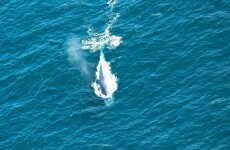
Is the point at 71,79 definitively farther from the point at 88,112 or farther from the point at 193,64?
the point at 193,64

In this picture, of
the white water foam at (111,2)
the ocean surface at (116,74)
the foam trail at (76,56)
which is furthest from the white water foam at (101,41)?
the white water foam at (111,2)

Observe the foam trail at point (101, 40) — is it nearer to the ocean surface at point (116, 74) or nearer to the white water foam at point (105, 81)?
the ocean surface at point (116, 74)

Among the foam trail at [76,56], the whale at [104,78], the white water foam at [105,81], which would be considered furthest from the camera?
the foam trail at [76,56]

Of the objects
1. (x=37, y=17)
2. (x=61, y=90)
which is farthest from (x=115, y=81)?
(x=37, y=17)

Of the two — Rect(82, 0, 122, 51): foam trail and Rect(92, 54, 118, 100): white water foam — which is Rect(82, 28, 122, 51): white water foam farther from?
Rect(92, 54, 118, 100): white water foam

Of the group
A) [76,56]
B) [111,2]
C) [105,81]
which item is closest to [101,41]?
[76,56]

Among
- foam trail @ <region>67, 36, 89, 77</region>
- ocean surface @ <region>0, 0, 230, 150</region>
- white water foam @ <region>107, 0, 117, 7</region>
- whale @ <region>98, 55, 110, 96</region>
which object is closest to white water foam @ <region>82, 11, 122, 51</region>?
ocean surface @ <region>0, 0, 230, 150</region>

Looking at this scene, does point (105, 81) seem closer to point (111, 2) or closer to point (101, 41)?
point (101, 41)
